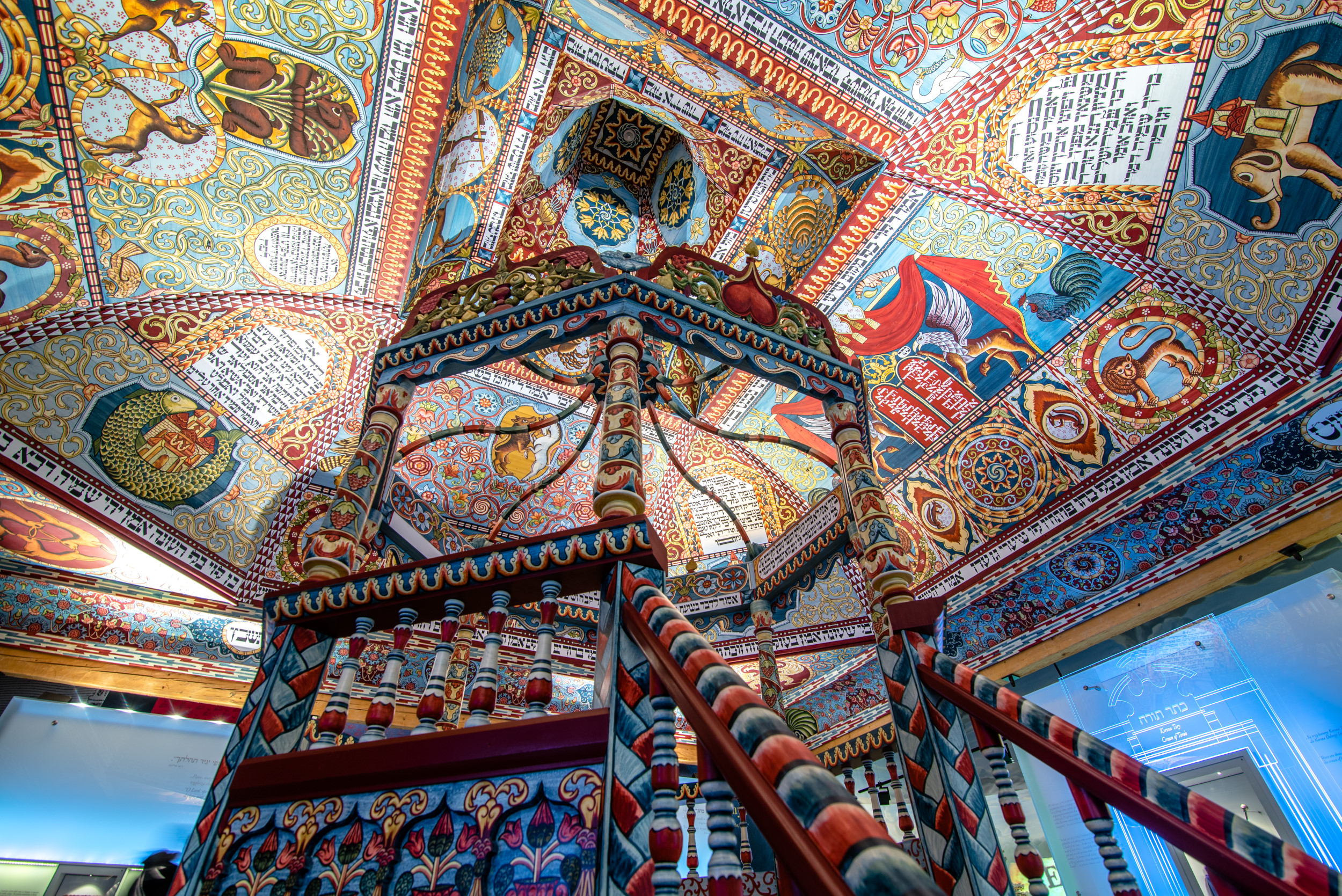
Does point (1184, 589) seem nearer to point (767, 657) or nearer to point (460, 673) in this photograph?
point (767, 657)

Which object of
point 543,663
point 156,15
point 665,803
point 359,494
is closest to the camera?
point 665,803

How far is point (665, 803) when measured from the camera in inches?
58.1

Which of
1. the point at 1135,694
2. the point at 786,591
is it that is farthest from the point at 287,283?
the point at 1135,694

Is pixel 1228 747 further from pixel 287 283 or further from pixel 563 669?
pixel 287 283

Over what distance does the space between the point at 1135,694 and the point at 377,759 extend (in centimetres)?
609

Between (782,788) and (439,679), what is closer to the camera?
(782,788)

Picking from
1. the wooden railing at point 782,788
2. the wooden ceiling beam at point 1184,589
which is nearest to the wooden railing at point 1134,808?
the wooden railing at point 782,788

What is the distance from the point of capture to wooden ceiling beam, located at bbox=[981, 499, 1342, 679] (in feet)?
15.6

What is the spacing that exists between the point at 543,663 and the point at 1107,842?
1656 millimetres

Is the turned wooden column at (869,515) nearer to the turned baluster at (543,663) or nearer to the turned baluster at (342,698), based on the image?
the turned baluster at (543,663)

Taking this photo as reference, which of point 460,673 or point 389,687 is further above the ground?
point 460,673

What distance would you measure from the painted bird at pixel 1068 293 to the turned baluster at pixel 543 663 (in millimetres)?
5276

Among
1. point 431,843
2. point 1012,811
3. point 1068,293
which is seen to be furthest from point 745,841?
point 1068,293

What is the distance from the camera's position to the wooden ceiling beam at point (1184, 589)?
4766mm
